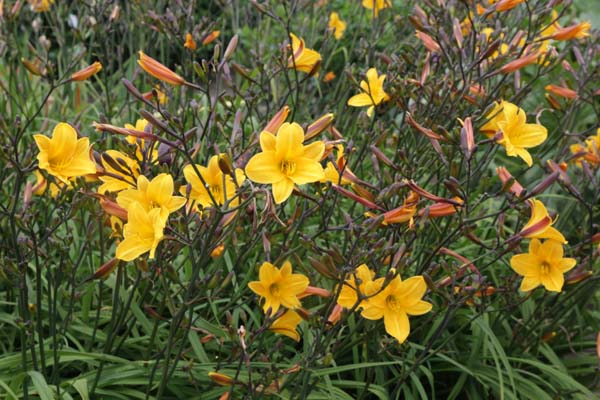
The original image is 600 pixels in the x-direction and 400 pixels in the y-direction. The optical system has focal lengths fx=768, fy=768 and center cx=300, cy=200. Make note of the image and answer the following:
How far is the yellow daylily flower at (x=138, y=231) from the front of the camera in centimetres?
180

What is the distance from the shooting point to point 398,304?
2.16 m

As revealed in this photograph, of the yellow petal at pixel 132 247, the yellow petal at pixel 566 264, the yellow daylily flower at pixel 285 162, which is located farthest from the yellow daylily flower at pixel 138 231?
the yellow petal at pixel 566 264

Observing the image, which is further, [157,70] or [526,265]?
[526,265]

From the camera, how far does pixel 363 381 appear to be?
277 centimetres

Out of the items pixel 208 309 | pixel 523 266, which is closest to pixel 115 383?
pixel 208 309

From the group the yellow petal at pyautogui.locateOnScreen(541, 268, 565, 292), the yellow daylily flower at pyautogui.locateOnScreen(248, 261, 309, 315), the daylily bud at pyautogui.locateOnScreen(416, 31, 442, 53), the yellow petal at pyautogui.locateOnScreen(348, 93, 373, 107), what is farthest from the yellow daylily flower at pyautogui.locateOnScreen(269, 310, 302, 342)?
the daylily bud at pyautogui.locateOnScreen(416, 31, 442, 53)

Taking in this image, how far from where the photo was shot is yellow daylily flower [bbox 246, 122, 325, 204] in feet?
6.01

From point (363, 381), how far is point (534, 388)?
64cm

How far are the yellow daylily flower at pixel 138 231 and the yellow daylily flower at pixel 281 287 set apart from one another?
374 millimetres

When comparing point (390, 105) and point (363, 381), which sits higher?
point (390, 105)

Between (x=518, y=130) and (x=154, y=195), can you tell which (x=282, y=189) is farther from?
(x=518, y=130)

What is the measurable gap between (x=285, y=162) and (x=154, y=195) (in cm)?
33

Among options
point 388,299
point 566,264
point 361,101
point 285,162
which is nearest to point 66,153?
point 285,162

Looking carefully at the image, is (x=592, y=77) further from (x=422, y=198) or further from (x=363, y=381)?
(x=363, y=381)
